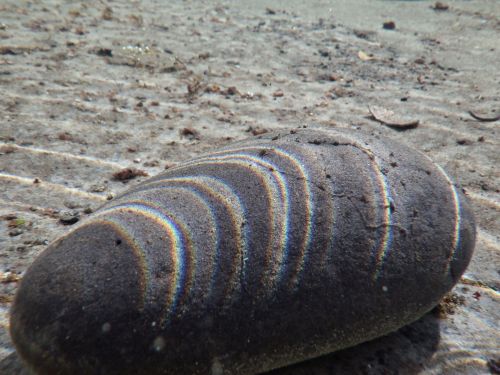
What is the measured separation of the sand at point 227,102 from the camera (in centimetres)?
215

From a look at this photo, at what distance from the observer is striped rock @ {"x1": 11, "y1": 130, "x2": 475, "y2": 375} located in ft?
4.79

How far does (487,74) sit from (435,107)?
156 centimetres

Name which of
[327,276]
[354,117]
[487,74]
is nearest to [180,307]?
[327,276]

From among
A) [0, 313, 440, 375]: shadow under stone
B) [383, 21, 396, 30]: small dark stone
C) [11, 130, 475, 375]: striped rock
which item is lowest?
[0, 313, 440, 375]: shadow under stone

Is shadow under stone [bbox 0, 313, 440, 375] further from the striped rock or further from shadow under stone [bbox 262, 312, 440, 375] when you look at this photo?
the striped rock

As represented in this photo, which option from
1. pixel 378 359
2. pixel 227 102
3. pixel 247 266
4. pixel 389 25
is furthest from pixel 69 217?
pixel 389 25

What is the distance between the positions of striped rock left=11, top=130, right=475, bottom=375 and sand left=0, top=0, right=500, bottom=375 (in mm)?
276

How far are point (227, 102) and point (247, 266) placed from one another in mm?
3066

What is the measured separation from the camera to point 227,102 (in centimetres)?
441

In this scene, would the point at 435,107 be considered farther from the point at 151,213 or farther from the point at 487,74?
the point at 151,213

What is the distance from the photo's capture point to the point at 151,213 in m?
1.72

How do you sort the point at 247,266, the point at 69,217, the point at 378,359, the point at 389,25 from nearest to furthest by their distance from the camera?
1. the point at 247,266
2. the point at 378,359
3. the point at 69,217
4. the point at 389,25

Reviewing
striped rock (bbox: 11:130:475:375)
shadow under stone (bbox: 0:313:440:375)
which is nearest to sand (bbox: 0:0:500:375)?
shadow under stone (bbox: 0:313:440:375)

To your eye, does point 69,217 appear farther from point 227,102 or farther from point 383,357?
point 227,102
